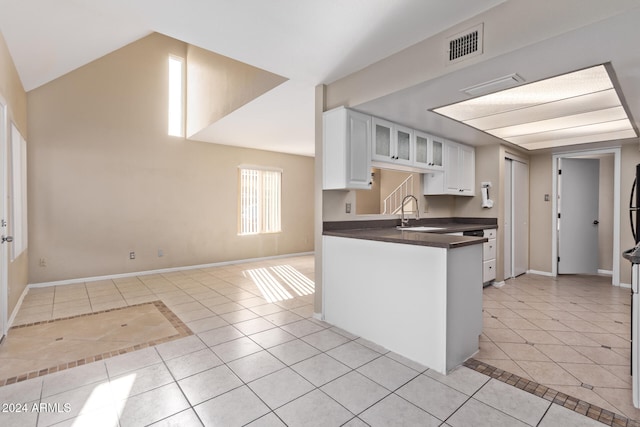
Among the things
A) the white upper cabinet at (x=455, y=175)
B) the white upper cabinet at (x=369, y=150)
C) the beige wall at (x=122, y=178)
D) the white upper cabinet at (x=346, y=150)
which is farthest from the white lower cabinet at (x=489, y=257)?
the beige wall at (x=122, y=178)

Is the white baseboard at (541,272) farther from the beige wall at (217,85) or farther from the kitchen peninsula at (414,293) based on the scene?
the beige wall at (217,85)

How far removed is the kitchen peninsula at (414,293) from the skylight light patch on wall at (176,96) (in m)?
4.38

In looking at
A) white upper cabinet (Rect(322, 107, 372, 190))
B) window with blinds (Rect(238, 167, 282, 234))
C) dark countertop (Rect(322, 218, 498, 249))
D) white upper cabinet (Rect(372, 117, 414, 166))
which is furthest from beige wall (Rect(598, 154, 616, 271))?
window with blinds (Rect(238, 167, 282, 234))

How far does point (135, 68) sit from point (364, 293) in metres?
5.31

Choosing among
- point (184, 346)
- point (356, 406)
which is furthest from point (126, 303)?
point (356, 406)

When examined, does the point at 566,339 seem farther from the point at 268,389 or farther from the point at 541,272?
the point at 541,272

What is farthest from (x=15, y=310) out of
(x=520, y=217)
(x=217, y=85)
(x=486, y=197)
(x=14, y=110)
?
(x=520, y=217)

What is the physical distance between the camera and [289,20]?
7.04ft

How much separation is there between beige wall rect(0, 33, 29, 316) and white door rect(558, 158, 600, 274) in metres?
7.37

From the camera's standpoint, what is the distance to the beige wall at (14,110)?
2.86 meters

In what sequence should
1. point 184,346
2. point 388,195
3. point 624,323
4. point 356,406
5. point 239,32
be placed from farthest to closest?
point 388,195, point 624,323, point 184,346, point 239,32, point 356,406

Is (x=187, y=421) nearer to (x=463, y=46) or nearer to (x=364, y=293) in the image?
(x=364, y=293)

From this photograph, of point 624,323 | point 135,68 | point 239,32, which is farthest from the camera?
point 135,68

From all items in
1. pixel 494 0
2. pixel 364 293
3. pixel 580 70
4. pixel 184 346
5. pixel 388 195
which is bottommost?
pixel 184 346
